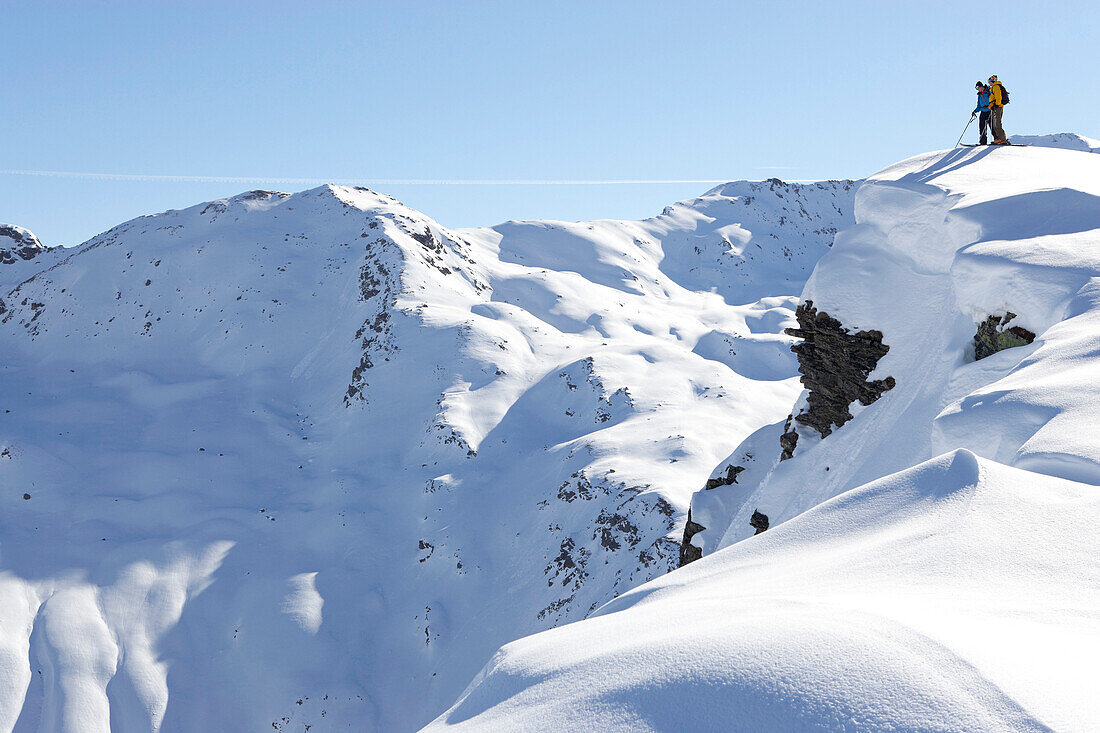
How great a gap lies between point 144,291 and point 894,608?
79.5 metres

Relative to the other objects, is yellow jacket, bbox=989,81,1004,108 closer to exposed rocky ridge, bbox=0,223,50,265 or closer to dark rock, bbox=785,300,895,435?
dark rock, bbox=785,300,895,435

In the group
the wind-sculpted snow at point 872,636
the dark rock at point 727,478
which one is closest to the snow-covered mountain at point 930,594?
the wind-sculpted snow at point 872,636

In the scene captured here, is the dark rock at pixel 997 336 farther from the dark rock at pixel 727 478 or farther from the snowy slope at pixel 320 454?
the snowy slope at pixel 320 454

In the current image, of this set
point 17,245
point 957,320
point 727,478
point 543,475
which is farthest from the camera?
point 17,245

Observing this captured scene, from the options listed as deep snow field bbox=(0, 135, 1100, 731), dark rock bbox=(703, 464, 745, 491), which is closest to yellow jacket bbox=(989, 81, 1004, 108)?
deep snow field bbox=(0, 135, 1100, 731)

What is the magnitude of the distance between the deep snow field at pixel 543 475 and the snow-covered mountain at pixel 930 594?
0.03m

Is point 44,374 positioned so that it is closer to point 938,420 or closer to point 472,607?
point 472,607

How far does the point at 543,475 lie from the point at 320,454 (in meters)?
19.4

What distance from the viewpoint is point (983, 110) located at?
70.2ft

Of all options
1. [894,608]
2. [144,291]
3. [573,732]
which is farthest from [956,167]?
[144,291]

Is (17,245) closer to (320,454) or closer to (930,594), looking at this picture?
(320,454)

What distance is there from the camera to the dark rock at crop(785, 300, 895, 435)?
17016 mm

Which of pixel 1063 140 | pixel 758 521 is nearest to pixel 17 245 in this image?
pixel 758 521

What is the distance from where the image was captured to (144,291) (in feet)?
227
